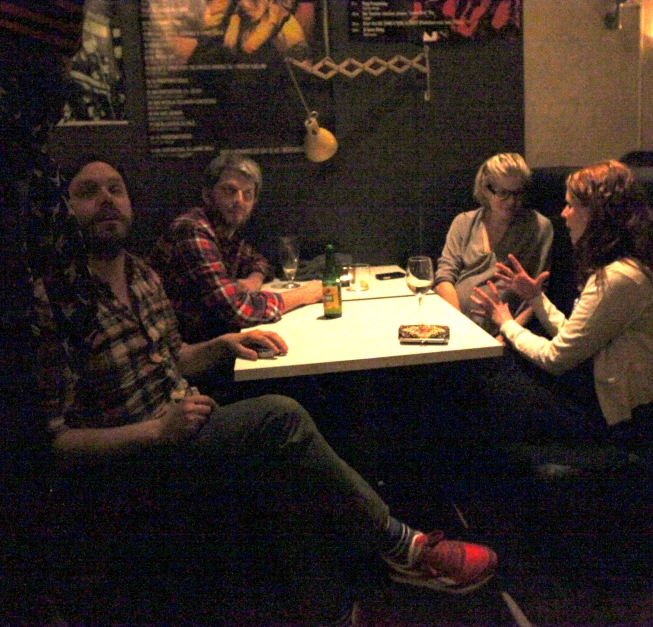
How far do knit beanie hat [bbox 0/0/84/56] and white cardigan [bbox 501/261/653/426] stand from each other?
5.27 feet

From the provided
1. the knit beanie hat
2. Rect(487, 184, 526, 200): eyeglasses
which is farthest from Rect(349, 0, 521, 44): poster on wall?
the knit beanie hat

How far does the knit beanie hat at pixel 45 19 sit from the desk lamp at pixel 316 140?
2.73 meters

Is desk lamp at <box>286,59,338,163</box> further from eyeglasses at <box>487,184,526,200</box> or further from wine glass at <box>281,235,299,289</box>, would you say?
eyeglasses at <box>487,184,526,200</box>

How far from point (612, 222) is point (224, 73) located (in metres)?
2.14

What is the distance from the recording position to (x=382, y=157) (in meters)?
3.59

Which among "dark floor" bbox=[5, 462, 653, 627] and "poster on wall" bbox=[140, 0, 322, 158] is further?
"poster on wall" bbox=[140, 0, 322, 158]

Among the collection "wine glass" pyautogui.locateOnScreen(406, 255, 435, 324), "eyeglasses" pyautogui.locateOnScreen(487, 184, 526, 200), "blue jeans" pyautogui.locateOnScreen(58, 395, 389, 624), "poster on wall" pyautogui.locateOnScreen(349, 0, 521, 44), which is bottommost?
"blue jeans" pyautogui.locateOnScreen(58, 395, 389, 624)

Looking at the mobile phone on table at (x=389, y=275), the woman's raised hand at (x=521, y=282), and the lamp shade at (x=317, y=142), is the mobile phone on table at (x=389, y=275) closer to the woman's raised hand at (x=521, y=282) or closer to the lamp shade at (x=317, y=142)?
the lamp shade at (x=317, y=142)

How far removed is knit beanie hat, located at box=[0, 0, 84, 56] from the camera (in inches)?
26.0

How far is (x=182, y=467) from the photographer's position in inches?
65.6

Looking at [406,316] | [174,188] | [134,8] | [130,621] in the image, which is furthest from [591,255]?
[134,8]

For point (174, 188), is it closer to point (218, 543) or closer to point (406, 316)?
point (406, 316)

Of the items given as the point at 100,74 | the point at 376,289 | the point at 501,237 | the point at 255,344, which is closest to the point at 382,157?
the point at 501,237

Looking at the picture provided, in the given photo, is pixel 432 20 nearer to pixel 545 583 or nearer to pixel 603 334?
pixel 603 334
